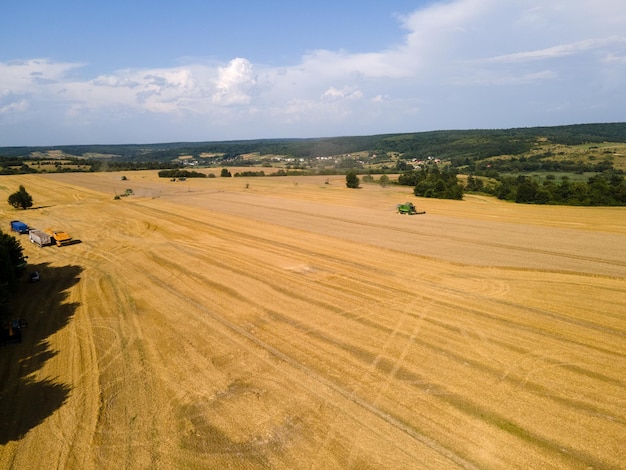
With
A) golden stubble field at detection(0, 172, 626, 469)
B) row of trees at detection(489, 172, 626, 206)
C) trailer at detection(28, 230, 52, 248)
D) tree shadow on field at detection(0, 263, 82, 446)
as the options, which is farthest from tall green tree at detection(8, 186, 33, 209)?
row of trees at detection(489, 172, 626, 206)

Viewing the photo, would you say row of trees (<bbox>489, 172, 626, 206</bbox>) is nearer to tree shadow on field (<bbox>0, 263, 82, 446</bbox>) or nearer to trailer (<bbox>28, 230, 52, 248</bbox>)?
tree shadow on field (<bbox>0, 263, 82, 446</bbox>)

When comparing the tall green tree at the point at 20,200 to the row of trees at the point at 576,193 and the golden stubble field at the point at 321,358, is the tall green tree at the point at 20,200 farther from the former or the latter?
the row of trees at the point at 576,193

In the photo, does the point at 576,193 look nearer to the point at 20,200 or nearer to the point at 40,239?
the point at 40,239

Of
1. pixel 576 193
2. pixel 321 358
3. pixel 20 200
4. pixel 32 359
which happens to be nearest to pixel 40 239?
pixel 32 359

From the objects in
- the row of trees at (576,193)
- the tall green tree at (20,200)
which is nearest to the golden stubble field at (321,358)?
the row of trees at (576,193)

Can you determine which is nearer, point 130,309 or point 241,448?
point 241,448

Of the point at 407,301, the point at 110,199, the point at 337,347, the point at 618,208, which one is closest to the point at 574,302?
the point at 407,301

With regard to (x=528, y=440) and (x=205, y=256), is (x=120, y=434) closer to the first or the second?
(x=528, y=440)
